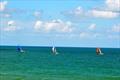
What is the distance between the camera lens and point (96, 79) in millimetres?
51719

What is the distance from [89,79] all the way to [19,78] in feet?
25.7

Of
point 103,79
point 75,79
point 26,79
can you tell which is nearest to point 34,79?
point 26,79

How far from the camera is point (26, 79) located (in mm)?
48188

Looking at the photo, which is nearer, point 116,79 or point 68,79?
point 68,79

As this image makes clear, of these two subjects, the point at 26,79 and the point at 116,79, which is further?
the point at 116,79

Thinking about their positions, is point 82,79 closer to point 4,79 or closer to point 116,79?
point 116,79

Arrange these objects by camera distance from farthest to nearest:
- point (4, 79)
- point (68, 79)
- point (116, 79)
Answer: point (116, 79), point (68, 79), point (4, 79)

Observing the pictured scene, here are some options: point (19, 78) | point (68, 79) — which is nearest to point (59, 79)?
point (68, 79)

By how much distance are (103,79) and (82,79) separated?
2.60m

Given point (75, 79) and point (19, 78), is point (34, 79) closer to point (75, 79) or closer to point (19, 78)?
point (19, 78)

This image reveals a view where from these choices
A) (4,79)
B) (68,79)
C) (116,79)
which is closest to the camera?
(4,79)

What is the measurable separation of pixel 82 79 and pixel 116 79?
4318mm

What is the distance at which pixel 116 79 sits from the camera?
52.9 m

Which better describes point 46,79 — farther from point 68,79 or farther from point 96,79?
point 96,79
